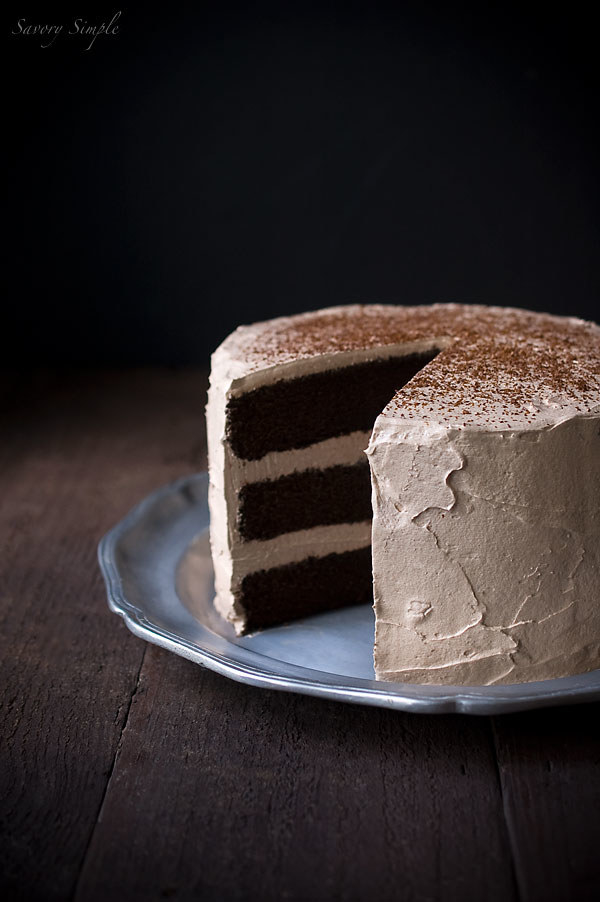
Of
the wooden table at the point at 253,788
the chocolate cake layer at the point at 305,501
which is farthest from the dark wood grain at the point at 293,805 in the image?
the chocolate cake layer at the point at 305,501

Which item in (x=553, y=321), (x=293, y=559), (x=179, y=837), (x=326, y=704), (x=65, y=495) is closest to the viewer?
(x=179, y=837)

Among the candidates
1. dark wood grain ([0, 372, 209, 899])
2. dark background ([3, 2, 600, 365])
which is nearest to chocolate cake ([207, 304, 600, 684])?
dark wood grain ([0, 372, 209, 899])

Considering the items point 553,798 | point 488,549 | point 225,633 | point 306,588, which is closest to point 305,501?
point 306,588

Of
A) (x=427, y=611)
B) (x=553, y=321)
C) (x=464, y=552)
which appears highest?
(x=553, y=321)

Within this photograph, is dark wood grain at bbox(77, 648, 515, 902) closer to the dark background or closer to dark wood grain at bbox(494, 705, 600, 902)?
dark wood grain at bbox(494, 705, 600, 902)

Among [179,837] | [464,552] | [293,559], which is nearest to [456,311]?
[293,559]

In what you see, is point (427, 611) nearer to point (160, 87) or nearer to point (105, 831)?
point (105, 831)

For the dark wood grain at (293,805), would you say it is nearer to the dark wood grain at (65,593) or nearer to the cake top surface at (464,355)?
the dark wood grain at (65,593)
